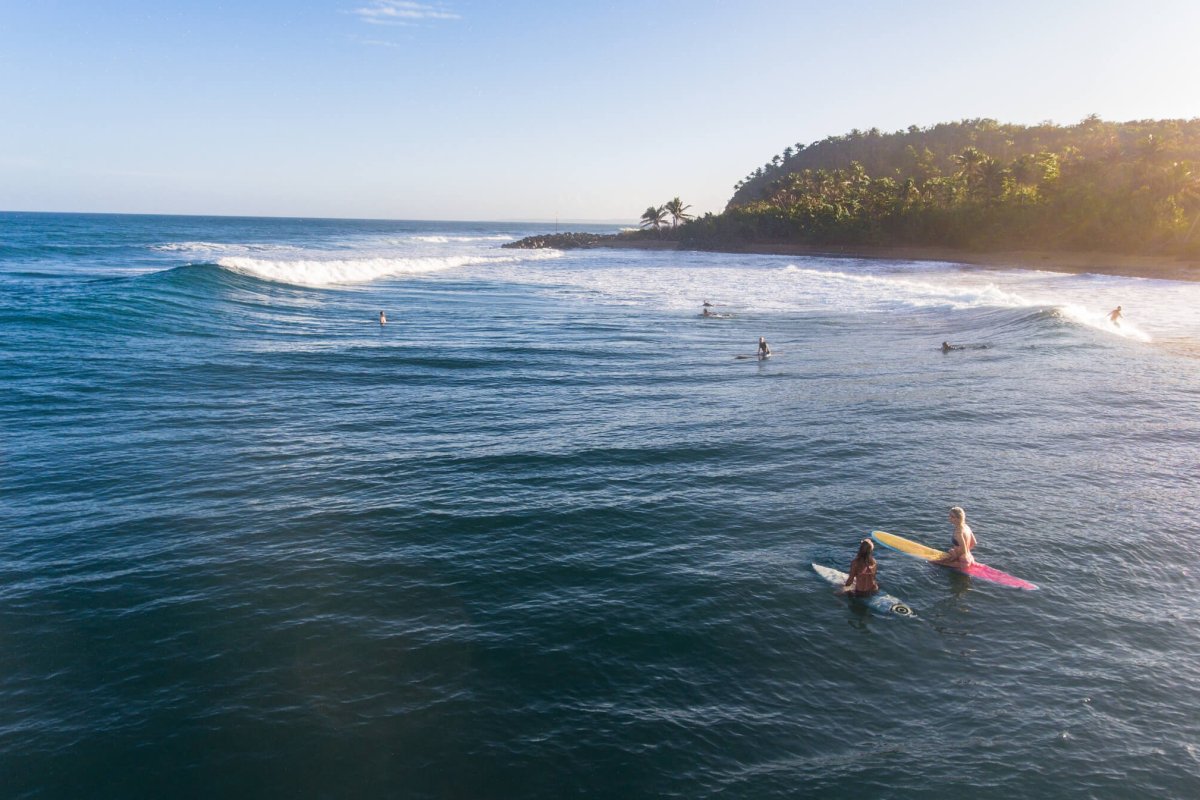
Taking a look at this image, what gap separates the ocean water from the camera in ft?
29.0

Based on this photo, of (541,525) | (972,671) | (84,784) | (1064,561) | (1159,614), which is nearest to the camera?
(84,784)

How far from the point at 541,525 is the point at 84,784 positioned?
8371 millimetres

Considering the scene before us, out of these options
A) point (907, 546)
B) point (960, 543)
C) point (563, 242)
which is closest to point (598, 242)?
point (563, 242)

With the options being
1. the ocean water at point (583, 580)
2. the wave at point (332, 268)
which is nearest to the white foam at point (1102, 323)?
the ocean water at point (583, 580)

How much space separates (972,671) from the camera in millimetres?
10523

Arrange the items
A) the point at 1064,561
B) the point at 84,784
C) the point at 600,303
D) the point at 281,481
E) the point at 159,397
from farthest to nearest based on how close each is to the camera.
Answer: the point at 600,303 → the point at 159,397 → the point at 281,481 → the point at 1064,561 → the point at 84,784

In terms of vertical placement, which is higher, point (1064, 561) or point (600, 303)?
point (600, 303)

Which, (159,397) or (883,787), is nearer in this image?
(883,787)

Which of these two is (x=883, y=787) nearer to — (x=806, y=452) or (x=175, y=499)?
(x=806, y=452)

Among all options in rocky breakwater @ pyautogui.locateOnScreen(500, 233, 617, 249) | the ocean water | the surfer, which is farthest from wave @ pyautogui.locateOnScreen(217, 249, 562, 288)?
the surfer

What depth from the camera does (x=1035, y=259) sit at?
84188mm

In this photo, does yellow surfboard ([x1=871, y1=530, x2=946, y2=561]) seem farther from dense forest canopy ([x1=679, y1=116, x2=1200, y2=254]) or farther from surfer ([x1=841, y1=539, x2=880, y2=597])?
dense forest canopy ([x1=679, y1=116, x2=1200, y2=254])

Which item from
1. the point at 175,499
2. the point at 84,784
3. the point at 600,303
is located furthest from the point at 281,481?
the point at 600,303

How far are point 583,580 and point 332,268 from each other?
64708 millimetres
